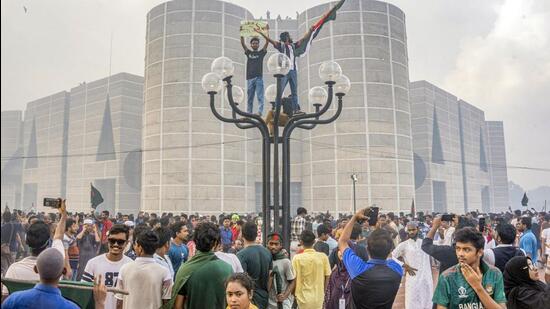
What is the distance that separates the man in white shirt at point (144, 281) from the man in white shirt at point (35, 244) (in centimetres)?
62

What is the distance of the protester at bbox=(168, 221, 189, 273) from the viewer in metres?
6.20

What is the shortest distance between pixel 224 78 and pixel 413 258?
4.19 m

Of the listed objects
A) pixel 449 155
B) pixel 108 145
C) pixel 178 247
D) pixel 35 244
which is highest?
pixel 108 145

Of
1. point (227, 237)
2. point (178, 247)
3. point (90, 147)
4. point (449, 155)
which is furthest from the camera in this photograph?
point (449, 155)

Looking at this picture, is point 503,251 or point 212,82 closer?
point 503,251

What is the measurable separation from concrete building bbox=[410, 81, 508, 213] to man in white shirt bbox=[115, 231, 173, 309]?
4333 cm

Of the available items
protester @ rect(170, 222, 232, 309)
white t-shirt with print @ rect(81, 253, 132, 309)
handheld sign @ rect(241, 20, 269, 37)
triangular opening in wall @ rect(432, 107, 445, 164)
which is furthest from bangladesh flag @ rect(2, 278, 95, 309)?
triangular opening in wall @ rect(432, 107, 445, 164)

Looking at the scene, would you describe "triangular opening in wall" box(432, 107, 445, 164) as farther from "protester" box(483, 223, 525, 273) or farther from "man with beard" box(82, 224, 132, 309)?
"man with beard" box(82, 224, 132, 309)

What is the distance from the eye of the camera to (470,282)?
9.75 feet

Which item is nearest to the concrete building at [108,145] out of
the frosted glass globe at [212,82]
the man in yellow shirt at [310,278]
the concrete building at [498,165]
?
the frosted glass globe at [212,82]

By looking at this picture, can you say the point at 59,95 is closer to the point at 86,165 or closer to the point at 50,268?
the point at 86,165

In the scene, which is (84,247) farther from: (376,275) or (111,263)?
(376,275)

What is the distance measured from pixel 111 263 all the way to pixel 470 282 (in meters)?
2.96

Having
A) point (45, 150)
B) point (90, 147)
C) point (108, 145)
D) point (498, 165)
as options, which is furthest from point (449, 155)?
point (45, 150)
